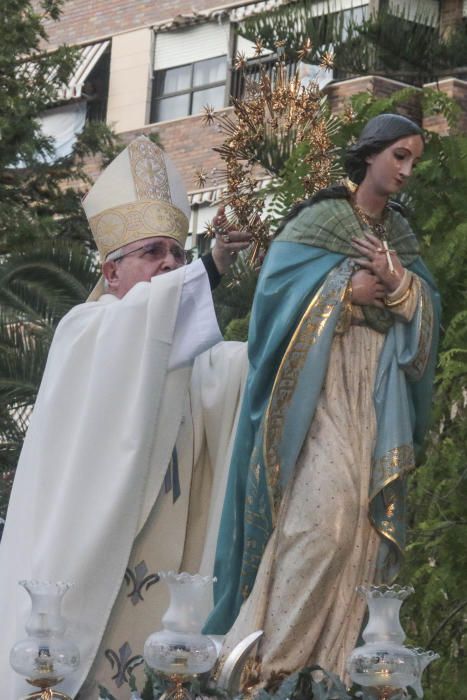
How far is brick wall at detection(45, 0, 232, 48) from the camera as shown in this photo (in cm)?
3045

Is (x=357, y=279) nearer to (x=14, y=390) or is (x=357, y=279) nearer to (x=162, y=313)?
(x=162, y=313)

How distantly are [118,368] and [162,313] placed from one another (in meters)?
0.32

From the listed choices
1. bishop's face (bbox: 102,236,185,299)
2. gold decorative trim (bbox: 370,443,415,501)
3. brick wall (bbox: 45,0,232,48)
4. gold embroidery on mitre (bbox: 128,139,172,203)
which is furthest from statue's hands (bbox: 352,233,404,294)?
brick wall (bbox: 45,0,232,48)

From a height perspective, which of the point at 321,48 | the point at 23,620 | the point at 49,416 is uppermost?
the point at 321,48

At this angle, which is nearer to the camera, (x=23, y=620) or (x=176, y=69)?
(x=23, y=620)

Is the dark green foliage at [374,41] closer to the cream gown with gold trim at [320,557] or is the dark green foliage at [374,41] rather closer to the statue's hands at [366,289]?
the statue's hands at [366,289]

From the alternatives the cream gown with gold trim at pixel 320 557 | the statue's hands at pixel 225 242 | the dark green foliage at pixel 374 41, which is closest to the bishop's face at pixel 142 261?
the statue's hands at pixel 225 242

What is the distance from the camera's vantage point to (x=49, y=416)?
32.3ft

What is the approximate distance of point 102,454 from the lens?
378 inches

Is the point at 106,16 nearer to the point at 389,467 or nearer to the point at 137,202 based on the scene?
the point at 137,202

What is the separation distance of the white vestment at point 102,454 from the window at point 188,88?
18866mm

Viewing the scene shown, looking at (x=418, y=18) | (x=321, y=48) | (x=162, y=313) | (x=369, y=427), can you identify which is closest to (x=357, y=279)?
(x=369, y=427)

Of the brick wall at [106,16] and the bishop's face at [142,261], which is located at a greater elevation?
the brick wall at [106,16]

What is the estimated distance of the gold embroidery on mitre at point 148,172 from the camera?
35.7 feet
